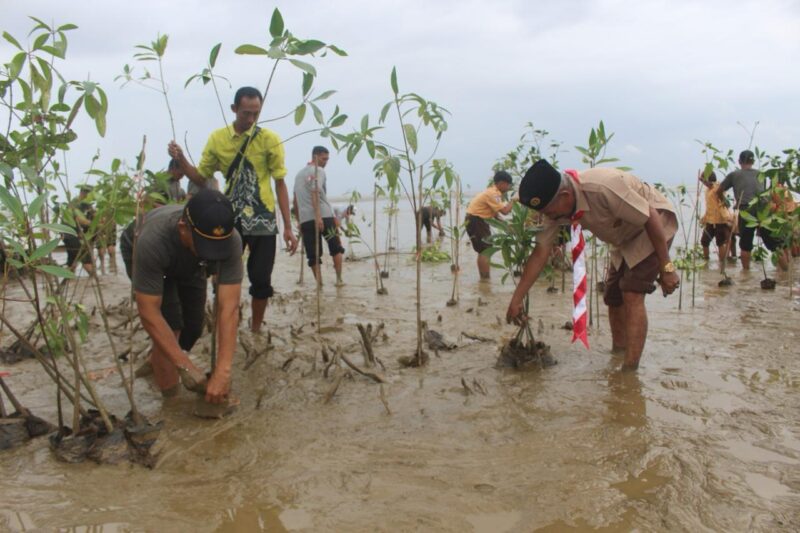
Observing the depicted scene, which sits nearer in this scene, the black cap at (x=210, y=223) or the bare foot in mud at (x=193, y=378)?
the black cap at (x=210, y=223)

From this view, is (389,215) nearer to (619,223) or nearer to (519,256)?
(519,256)

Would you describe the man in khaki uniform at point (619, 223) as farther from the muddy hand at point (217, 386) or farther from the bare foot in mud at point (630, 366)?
the muddy hand at point (217, 386)

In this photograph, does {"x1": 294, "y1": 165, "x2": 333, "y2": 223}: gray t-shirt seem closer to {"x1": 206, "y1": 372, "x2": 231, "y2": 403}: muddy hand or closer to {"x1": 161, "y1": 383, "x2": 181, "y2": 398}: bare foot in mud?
{"x1": 161, "y1": 383, "x2": 181, "y2": 398}: bare foot in mud

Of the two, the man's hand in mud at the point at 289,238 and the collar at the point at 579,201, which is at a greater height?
the collar at the point at 579,201

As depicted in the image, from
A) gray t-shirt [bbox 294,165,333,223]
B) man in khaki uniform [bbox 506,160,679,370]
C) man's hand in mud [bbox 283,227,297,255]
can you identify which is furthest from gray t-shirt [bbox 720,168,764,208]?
man's hand in mud [bbox 283,227,297,255]

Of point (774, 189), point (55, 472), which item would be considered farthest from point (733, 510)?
point (774, 189)

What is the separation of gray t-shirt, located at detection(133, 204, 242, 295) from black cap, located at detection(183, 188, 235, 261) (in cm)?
18

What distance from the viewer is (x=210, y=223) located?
280 centimetres

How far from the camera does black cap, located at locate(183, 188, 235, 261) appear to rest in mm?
2803

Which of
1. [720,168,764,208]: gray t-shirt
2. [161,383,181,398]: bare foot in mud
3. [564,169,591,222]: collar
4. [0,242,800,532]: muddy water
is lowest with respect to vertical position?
[0,242,800,532]: muddy water

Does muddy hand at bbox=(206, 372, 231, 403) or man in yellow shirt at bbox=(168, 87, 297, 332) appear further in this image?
man in yellow shirt at bbox=(168, 87, 297, 332)

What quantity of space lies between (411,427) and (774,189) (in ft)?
15.1

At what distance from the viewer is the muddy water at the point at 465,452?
2.27 metres

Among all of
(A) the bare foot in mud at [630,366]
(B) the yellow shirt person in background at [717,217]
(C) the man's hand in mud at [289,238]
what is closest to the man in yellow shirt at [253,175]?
(C) the man's hand in mud at [289,238]
